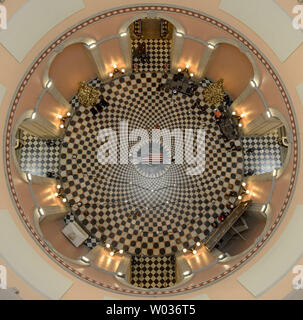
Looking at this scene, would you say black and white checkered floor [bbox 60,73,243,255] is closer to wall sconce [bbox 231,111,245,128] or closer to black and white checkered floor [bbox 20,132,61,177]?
black and white checkered floor [bbox 20,132,61,177]

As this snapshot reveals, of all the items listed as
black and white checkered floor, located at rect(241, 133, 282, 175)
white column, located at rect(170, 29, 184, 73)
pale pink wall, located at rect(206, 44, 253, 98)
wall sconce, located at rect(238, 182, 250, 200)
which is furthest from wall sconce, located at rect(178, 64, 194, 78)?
wall sconce, located at rect(238, 182, 250, 200)

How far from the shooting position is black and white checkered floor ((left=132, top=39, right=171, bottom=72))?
15.7m

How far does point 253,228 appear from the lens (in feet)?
43.3

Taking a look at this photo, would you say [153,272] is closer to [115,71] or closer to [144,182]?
[144,182]

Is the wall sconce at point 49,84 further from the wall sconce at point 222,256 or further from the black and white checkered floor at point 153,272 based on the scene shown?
the wall sconce at point 222,256

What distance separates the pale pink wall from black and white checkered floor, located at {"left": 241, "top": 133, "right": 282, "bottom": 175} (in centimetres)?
238

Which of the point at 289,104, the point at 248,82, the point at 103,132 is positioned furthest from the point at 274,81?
the point at 103,132

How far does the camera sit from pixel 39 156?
14859 mm

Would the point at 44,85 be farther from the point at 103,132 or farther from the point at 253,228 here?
the point at 253,228

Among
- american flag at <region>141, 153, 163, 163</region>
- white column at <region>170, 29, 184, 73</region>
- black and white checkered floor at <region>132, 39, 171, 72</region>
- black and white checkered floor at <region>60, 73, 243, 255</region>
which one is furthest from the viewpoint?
black and white checkered floor at <region>132, 39, 171, 72</region>

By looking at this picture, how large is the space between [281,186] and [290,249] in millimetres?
2345

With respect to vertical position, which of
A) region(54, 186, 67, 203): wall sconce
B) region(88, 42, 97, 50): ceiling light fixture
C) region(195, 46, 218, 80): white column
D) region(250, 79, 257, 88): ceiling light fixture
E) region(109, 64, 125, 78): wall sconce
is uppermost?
region(88, 42, 97, 50): ceiling light fixture

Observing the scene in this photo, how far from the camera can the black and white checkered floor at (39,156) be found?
14750 millimetres

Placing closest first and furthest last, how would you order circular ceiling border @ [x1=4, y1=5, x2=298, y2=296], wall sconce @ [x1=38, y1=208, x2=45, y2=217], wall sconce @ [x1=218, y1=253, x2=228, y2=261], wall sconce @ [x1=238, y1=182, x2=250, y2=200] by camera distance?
1. circular ceiling border @ [x1=4, y1=5, x2=298, y2=296]
2. wall sconce @ [x1=38, y1=208, x2=45, y2=217]
3. wall sconce @ [x1=218, y1=253, x2=228, y2=261]
4. wall sconce @ [x1=238, y1=182, x2=250, y2=200]
